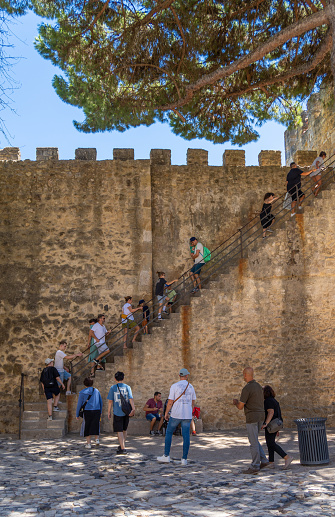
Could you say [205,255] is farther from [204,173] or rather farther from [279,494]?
[279,494]

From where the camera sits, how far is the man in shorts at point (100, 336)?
1147cm

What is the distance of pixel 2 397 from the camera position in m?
12.1

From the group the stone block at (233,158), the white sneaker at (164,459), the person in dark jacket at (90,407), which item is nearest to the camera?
the white sneaker at (164,459)

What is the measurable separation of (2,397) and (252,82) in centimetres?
880

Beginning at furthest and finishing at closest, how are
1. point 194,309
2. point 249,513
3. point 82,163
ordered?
point 82,163 < point 194,309 < point 249,513

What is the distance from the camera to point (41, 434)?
397 inches

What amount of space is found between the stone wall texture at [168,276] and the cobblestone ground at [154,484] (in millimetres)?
2191

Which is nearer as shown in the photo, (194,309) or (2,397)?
(194,309)

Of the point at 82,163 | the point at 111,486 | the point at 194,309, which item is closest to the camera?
the point at 111,486

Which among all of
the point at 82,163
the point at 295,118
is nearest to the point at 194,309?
the point at 82,163

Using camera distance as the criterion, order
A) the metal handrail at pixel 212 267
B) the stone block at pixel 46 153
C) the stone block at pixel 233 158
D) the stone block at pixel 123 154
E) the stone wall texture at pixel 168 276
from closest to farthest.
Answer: the stone wall texture at pixel 168 276 < the metal handrail at pixel 212 267 < the stone block at pixel 46 153 < the stone block at pixel 123 154 < the stone block at pixel 233 158

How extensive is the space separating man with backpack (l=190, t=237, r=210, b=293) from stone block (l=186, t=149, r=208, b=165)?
2.29 metres

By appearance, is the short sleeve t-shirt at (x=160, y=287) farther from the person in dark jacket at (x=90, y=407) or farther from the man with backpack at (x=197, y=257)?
the person in dark jacket at (x=90, y=407)

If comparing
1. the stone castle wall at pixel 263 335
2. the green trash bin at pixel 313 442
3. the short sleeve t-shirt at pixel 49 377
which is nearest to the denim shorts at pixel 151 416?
the stone castle wall at pixel 263 335
